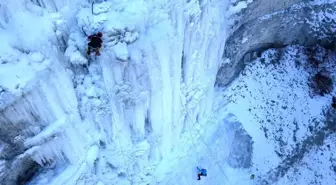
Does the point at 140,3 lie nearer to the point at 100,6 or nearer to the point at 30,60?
the point at 100,6

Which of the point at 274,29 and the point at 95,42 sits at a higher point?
the point at 95,42

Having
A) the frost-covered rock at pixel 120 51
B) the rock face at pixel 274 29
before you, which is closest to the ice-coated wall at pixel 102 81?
the frost-covered rock at pixel 120 51

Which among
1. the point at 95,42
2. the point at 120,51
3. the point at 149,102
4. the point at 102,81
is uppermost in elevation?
the point at 95,42

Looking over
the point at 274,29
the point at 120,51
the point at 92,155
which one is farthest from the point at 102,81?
the point at 274,29

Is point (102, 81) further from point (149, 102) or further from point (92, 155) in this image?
point (92, 155)

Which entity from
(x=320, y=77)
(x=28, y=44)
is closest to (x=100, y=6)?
(x=28, y=44)

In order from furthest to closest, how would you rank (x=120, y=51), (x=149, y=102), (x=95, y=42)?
1. (x=149, y=102)
2. (x=120, y=51)
3. (x=95, y=42)

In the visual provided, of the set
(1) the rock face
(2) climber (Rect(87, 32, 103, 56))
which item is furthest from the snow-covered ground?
(1) the rock face
